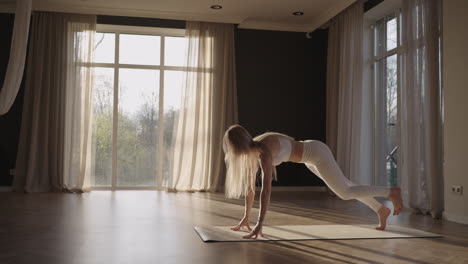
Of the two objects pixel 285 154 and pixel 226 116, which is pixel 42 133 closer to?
pixel 226 116

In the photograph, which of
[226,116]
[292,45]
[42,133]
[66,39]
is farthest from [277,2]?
[42,133]

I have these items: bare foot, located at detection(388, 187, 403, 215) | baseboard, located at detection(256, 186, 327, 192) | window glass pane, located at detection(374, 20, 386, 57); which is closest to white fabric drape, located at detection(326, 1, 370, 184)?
window glass pane, located at detection(374, 20, 386, 57)

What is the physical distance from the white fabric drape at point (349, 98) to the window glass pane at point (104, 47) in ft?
12.8

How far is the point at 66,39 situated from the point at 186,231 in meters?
4.91

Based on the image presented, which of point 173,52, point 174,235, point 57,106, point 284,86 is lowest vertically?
point 174,235

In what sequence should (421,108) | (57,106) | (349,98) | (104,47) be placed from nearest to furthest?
1. (421,108)
2. (349,98)
3. (57,106)
4. (104,47)

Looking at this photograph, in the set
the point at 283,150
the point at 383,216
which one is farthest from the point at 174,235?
the point at 383,216

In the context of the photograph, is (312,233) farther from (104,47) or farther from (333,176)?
(104,47)

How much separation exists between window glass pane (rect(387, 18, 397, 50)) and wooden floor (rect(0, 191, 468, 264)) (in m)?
2.51

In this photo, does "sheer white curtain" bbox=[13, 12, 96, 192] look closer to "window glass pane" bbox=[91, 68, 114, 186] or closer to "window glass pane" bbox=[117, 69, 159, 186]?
"window glass pane" bbox=[91, 68, 114, 186]

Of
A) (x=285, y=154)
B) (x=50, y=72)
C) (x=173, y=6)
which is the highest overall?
(x=173, y=6)

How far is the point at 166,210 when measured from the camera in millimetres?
5242

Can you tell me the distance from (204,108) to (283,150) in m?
4.18

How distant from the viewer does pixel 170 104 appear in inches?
315
